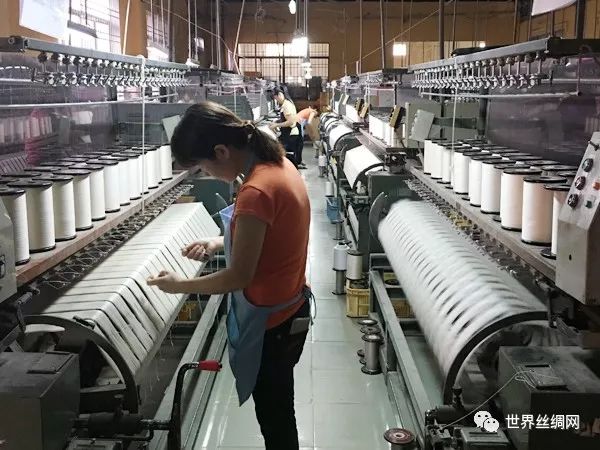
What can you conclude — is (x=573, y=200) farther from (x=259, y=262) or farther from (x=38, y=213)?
(x=38, y=213)

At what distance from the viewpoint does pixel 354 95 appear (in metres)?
9.88

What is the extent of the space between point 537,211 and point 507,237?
19 centimetres

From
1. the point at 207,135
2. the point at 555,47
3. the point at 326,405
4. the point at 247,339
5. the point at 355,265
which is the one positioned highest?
the point at 555,47

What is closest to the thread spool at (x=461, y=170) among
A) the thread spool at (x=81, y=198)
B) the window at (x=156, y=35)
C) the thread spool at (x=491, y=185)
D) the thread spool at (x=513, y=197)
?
the thread spool at (x=491, y=185)

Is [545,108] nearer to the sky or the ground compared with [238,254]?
nearer to the sky

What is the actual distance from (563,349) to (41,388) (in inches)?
52.4

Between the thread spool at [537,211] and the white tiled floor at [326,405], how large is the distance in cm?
141

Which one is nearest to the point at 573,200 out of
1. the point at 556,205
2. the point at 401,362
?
the point at 556,205

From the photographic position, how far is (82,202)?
7.71ft

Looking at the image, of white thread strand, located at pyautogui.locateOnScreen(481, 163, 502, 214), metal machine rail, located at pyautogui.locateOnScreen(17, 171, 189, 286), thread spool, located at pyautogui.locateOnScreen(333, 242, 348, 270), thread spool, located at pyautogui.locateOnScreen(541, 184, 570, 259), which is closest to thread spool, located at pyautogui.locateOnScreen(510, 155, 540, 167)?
white thread strand, located at pyautogui.locateOnScreen(481, 163, 502, 214)

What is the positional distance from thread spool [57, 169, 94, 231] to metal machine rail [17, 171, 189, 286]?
0.03m

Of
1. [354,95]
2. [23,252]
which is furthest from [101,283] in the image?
[354,95]

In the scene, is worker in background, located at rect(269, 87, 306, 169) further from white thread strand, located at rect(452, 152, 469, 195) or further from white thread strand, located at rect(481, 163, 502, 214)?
white thread strand, located at rect(481, 163, 502, 214)

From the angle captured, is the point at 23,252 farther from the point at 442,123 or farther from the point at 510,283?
the point at 442,123
